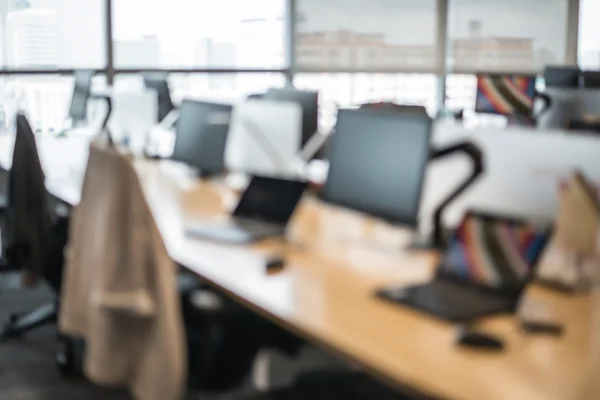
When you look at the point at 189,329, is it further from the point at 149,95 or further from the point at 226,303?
the point at 149,95

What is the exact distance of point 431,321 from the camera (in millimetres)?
2049

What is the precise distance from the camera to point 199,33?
7.64 m

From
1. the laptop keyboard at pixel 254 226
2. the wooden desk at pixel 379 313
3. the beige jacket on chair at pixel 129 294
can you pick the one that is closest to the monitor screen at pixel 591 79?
the wooden desk at pixel 379 313

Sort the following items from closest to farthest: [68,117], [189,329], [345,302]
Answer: [345,302], [189,329], [68,117]

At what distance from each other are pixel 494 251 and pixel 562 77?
4.59 m

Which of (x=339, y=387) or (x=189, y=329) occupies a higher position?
(x=189, y=329)

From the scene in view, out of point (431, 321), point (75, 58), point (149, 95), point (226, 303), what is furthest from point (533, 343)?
point (75, 58)

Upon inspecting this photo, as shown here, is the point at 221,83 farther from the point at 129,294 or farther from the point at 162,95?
the point at 129,294

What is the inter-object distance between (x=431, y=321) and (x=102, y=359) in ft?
3.31

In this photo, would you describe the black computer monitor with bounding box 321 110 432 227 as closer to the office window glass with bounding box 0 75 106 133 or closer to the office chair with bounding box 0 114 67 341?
the office chair with bounding box 0 114 67 341

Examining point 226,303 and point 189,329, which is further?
point 189,329

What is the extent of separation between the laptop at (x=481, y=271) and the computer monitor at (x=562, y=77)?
434 cm

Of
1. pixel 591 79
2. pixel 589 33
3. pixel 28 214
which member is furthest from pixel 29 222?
pixel 589 33

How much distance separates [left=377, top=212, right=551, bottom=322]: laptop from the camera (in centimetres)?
211
